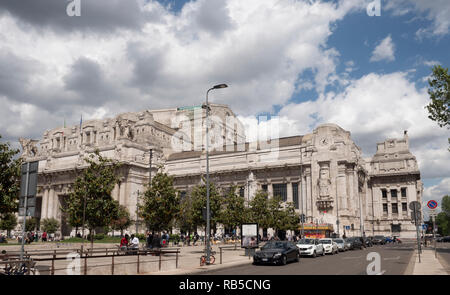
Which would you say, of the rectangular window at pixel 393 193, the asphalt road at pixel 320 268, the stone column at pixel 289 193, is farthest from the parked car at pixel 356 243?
the rectangular window at pixel 393 193

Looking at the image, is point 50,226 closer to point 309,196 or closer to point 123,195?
point 123,195

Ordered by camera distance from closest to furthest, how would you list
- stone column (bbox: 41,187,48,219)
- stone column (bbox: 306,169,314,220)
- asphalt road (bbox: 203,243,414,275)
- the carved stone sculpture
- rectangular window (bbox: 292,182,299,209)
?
asphalt road (bbox: 203,243,414,275), stone column (bbox: 306,169,314,220), rectangular window (bbox: 292,182,299,209), stone column (bbox: 41,187,48,219), the carved stone sculpture

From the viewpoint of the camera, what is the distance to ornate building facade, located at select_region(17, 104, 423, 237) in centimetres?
6719

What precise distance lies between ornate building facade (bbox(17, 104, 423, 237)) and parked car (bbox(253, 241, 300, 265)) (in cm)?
3281

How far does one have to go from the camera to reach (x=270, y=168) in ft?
235

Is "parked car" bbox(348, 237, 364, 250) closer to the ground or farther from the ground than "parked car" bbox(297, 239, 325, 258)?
closer to the ground

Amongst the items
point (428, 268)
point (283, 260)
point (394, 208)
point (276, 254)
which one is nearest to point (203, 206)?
point (283, 260)

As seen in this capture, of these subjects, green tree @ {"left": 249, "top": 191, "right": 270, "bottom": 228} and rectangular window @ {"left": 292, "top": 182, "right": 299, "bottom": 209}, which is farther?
rectangular window @ {"left": 292, "top": 182, "right": 299, "bottom": 209}

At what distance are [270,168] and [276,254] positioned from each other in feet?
164

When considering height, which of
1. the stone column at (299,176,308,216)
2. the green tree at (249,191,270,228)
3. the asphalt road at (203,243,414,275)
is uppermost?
the stone column at (299,176,308,216)

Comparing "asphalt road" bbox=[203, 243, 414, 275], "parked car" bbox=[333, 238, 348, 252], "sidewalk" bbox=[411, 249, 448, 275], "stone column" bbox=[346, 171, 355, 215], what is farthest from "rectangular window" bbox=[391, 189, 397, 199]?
"sidewalk" bbox=[411, 249, 448, 275]

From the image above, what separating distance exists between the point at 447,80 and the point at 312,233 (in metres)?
28.7

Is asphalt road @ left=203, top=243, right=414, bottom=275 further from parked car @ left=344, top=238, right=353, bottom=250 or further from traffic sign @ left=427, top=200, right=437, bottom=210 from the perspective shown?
parked car @ left=344, top=238, right=353, bottom=250

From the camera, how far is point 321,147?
226 feet
